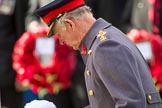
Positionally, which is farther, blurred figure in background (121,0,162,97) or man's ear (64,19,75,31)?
blurred figure in background (121,0,162,97)

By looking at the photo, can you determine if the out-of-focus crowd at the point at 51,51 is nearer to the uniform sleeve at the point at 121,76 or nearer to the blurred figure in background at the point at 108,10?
the blurred figure in background at the point at 108,10

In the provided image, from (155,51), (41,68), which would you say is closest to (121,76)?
(155,51)

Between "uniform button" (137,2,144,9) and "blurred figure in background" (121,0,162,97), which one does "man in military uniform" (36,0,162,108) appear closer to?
"blurred figure in background" (121,0,162,97)

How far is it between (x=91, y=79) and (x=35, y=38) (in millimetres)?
2249

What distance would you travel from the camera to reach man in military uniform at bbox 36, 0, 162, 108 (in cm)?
290

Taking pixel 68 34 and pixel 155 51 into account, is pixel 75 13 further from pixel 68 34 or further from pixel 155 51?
pixel 155 51

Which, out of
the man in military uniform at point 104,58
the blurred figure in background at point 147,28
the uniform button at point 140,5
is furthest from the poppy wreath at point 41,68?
the man in military uniform at point 104,58

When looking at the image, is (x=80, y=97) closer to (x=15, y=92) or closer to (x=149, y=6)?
(x=15, y=92)

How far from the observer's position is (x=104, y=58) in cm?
293

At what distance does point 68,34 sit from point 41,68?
217 cm

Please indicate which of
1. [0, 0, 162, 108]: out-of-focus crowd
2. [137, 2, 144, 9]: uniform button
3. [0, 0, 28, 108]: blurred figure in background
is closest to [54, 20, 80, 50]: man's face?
[0, 0, 162, 108]: out-of-focus crowd

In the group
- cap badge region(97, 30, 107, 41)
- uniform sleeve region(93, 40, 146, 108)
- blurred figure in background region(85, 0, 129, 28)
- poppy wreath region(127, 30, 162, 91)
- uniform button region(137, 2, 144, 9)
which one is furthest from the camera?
blurred figure in background region(85, 0, 129, 28)

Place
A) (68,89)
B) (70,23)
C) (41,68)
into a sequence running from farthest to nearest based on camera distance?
1. (68,89)
2. (41,68)
3. (70,23)

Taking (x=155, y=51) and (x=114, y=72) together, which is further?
(x=155, y=51)
